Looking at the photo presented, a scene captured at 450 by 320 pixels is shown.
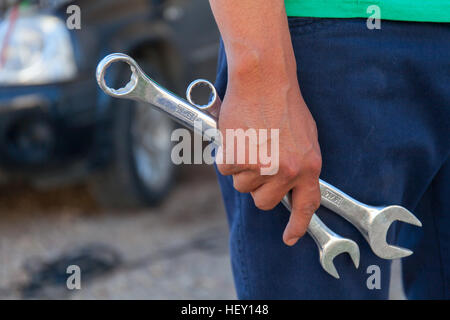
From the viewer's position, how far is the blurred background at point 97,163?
287cm

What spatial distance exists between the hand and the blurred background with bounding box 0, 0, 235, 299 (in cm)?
176

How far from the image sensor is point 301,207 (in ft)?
3.25

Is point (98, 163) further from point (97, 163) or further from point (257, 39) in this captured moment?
point (257, 39)

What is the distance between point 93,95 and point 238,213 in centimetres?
208

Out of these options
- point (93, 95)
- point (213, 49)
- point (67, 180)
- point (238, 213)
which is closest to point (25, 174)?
point (67, 180)

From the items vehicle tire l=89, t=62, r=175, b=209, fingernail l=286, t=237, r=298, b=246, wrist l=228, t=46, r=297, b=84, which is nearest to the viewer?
wrist l=228, t=46, r=297, b=84

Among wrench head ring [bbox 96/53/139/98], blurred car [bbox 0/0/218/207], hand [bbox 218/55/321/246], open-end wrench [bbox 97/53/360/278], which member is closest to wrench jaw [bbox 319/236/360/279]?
open-end wrench [bbox 97/53/360/278]

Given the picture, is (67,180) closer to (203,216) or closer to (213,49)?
(203,216)

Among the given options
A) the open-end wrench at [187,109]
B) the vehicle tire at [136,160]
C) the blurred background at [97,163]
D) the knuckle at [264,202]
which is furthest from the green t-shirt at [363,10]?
the vehicle tire at [136,160]

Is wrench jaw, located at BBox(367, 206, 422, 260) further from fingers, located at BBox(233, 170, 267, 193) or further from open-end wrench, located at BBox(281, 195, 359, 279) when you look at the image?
fingers, located at BBox(233, 170, 267, 193)

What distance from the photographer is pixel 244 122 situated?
0.93 m

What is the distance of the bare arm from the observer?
0.92m

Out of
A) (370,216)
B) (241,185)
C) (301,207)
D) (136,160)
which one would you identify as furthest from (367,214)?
(136,160)

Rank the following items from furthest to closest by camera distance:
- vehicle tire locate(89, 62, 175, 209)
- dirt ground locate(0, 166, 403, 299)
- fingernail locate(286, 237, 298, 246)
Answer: vehicle tire locate(89, 62, 175, 209) < dirt ground locate(0, 166, 403, 299) < fingernail locate(286, 237, 298, 246)
